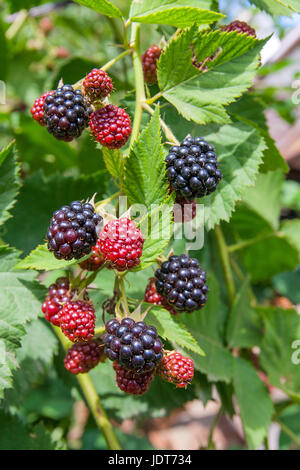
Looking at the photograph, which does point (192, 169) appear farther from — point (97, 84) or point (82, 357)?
point (82, 357)

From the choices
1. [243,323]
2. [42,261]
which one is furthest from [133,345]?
[243,323]

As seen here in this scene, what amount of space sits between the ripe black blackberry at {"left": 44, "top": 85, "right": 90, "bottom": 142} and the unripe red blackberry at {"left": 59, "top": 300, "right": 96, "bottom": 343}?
0.31 m

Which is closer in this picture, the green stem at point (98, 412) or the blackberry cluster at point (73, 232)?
the blackberry cluster at point (73, 232)

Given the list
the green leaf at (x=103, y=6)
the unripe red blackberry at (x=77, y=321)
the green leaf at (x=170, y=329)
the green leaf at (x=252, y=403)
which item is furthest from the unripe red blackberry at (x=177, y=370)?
the green leaf at (x=103, y=6)

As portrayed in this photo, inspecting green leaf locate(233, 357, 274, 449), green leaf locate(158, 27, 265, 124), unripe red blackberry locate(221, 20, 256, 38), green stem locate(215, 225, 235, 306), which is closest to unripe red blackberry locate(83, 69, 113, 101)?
green leaf locate(158, 27, 265, 124)

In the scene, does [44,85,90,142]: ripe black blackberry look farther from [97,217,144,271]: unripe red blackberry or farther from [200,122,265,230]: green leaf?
[200,122,265,230]: green leaf

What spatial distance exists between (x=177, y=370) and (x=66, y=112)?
47 cm

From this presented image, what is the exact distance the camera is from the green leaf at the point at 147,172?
2.42 feet

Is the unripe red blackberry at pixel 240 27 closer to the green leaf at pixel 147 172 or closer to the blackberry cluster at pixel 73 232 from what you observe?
the green leaf at pixel 147 172

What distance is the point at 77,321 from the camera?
28.2 inches

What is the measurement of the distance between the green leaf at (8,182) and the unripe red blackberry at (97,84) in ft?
0.87

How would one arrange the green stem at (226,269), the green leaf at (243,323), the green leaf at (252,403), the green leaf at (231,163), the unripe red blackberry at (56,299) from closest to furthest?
the unripe red blackberry at (56,299) → the green leaf at (231,163) → the green leaf at (252,403) → the green leaf at (243,323) → the green stem at (226,269)
